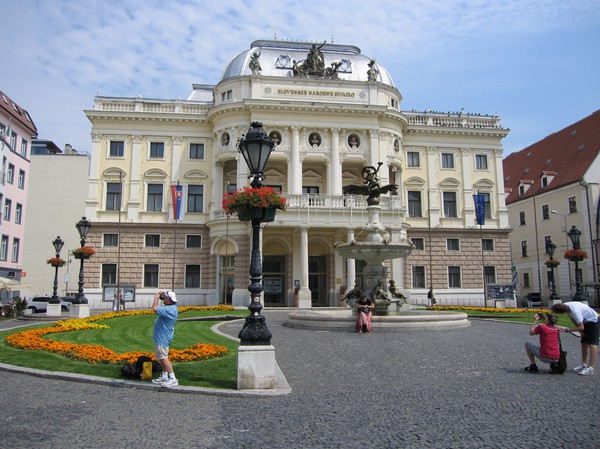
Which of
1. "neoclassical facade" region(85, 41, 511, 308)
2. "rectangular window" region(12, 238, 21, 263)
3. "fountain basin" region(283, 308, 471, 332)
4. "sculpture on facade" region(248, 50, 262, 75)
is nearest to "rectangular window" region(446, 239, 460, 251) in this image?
"neoclassical facade" region(85, 41, 511, 308)

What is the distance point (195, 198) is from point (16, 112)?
20021 millimetres

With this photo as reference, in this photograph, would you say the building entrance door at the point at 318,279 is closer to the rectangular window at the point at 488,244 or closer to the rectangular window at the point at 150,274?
the rectangular window at the point at 150,274

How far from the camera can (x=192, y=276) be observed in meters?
42.9

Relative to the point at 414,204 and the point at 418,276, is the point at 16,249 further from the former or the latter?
the point at 414,204

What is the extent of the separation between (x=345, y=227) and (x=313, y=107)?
33.8 ft

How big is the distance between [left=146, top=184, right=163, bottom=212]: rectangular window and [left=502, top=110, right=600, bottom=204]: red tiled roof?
39719 mm

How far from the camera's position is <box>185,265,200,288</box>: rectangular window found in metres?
42.8

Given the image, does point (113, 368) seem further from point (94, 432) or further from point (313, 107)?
point (313, 107)

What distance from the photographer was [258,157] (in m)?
10.4

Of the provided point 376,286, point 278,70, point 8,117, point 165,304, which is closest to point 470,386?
point 165,304

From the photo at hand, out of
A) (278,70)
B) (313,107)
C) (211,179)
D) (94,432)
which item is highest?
(278,70)

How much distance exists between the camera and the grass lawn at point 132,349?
10461 millimetres

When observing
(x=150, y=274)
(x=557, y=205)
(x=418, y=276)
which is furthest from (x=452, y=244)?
(x=150, y=274)

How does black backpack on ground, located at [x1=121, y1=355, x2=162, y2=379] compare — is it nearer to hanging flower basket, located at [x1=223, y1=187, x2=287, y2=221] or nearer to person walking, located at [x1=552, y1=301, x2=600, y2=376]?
hanging flower basket, located at [x1=223, y1=187, x2=287, y2=221]
